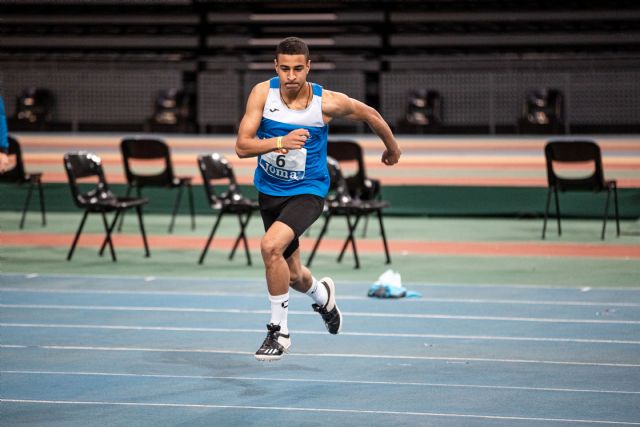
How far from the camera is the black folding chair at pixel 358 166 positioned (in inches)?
451

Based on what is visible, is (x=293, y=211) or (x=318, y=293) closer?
(x=293, y=211)

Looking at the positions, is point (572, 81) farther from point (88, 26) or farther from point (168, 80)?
point (88, 26)

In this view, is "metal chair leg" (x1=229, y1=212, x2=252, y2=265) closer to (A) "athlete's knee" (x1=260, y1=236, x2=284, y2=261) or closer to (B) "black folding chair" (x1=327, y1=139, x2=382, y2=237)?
(B) "black folding chair" (x1=327, y1=139, x2=382, y2=237)

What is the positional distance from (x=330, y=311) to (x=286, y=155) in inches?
44.6

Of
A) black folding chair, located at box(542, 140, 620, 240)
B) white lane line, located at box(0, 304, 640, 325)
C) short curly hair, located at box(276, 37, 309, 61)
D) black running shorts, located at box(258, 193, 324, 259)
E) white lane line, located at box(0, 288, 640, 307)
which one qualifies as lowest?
white lane line, located at box(0, 288, 640, 307)

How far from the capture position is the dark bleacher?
53.4 ft

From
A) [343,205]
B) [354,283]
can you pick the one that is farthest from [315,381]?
[343,205]

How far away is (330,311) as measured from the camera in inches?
273

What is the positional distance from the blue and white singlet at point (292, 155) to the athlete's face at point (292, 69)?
0.19m

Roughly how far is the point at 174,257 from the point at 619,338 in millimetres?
5012

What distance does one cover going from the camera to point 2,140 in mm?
8031

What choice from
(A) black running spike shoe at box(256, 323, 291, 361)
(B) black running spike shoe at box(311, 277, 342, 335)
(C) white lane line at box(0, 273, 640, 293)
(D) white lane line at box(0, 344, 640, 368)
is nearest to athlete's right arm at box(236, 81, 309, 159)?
(A) black running spike shoe at box(256, 323, 291, 361)

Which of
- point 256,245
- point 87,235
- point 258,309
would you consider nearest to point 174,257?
point 256,245

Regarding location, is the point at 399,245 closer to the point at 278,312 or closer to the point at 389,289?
the point at 389,289
